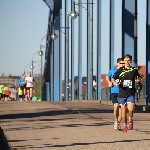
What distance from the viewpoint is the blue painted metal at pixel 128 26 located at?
30422 mm

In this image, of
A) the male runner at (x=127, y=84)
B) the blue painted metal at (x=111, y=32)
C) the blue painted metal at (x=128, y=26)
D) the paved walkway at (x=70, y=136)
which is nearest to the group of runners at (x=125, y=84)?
the male runner at (x=127, y=84)

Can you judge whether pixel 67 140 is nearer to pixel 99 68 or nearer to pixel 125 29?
pixel 125 29

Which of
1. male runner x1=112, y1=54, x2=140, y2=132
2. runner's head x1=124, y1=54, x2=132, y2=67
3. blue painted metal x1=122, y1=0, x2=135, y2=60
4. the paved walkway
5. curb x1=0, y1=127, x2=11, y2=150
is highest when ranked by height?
blue painted metal x1=122, y1=0, x2=135, y2=60

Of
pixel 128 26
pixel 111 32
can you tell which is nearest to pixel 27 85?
pixel 111 32

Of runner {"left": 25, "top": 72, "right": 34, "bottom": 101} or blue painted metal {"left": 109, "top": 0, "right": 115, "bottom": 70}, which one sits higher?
blue painted metal {"left": 109, "top": 0, "right": 115, "bottom": 70}

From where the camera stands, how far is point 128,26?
1214 inches

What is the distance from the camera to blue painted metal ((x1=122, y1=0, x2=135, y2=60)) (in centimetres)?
3042

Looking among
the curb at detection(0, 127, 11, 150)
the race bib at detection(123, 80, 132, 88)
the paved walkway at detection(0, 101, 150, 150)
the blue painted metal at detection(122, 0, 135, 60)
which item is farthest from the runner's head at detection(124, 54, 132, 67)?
the blue painted metal at detection(122, 0, 135, 60)

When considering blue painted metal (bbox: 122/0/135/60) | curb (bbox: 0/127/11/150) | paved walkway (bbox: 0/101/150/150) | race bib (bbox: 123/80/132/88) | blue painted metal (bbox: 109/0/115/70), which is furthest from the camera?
blue painted metal (bbox: 109/0/115/70)

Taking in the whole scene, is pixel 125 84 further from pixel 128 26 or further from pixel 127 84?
pixel 128 26

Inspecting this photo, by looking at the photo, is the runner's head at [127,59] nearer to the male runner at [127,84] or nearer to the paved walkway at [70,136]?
the male runner at [127,84]

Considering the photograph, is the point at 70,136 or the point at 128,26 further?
the point at 128,26

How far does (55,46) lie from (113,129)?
64331 mm

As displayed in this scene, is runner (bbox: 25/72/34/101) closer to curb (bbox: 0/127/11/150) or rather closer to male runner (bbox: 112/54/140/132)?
male runner (bbox: 112/54/140/132)
